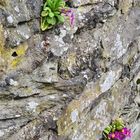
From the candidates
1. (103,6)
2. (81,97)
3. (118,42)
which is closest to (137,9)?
(118,42)

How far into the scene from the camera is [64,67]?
3869 mm

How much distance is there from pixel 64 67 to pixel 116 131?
5.94 feet

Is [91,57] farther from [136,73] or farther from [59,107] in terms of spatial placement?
[136,73]

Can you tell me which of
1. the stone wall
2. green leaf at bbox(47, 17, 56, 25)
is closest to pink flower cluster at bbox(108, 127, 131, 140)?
the stone wall

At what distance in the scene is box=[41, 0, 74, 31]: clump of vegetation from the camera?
3510mm

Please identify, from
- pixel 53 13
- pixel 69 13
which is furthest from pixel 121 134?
pixel 53 13

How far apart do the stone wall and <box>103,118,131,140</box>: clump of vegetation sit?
13 centimetres

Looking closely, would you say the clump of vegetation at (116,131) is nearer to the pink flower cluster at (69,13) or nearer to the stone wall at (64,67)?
the stone wall at (64,67)

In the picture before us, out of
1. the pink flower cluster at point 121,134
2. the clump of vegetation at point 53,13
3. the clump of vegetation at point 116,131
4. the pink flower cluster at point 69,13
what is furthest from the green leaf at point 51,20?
the pink flower cluster at point 121,134

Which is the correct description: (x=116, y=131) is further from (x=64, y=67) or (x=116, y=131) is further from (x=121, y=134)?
(x=64, y=67)

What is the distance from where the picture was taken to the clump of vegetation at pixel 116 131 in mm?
5180

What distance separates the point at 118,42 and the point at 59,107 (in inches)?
44.1

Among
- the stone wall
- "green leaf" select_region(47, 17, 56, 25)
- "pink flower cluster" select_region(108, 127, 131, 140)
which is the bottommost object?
"pink flower cluster" select_region(108, 127, 131, 140)

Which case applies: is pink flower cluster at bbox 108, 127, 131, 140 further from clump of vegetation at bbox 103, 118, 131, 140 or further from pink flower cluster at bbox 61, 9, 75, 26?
pink flower cluster at bbox 61, 9, 75, 26
